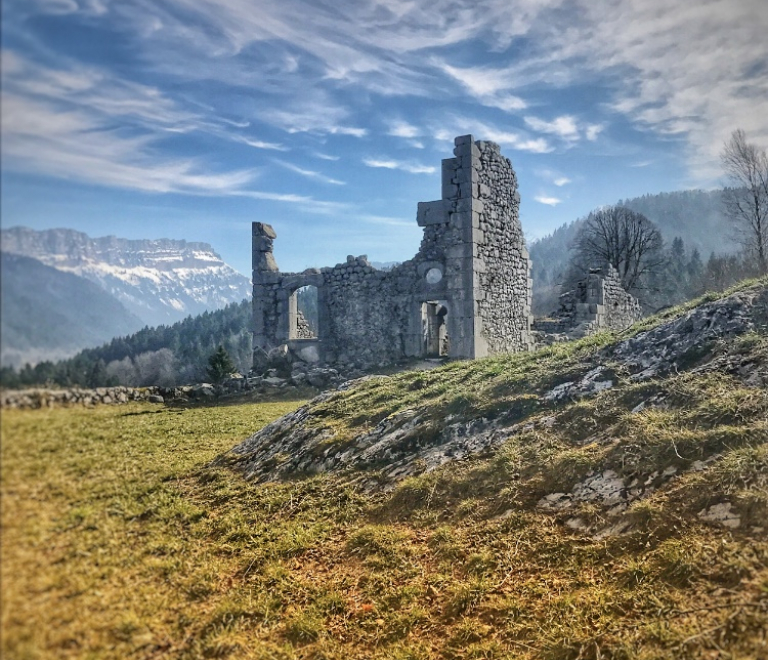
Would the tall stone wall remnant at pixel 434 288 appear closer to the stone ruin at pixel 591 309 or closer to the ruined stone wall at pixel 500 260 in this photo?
the ruined stone wall at pixel 500 260

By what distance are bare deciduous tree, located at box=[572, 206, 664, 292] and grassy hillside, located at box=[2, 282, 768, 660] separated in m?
30.9

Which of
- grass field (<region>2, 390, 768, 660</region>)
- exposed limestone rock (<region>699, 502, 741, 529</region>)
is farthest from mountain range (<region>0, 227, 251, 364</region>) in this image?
exposed limestone rock (<region>699, 502, 741, 529</region>)

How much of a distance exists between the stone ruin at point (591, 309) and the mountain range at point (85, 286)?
16.7 m

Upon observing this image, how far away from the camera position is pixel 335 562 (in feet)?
15.0

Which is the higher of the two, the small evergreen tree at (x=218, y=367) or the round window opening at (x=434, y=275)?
the round window opening at (x=434, y=275)

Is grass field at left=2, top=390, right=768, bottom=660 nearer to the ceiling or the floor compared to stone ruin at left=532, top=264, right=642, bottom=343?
nearer to the floor

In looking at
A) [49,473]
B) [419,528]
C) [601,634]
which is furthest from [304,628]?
[49,473]

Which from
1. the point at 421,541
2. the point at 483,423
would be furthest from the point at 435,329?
the point at 421,541

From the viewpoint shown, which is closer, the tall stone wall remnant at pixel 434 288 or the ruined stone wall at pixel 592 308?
the tall stone wall remnant at pixel 434 288

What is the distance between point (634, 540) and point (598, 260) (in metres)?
34.6

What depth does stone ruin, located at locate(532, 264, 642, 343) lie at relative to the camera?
1998 centimetres

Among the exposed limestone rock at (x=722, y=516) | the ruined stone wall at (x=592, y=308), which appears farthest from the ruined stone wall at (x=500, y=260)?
the exposed limestone rock at (x=722, y=516)

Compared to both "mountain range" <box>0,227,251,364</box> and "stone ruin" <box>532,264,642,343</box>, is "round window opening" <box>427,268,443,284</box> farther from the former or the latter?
"mountain range" <box>0,227,251,364</box>

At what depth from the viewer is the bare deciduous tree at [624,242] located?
34.6 m
